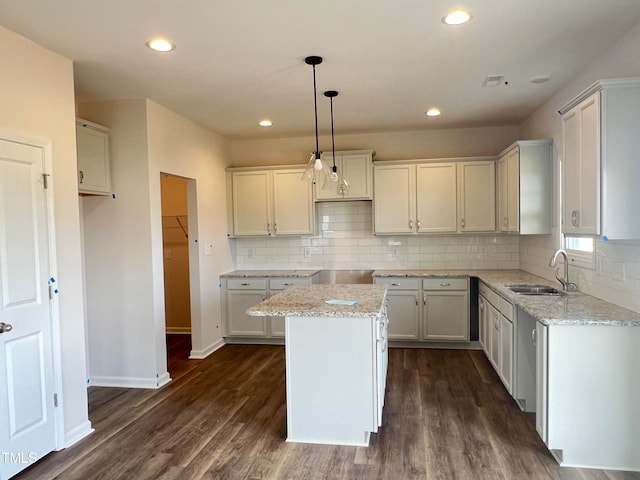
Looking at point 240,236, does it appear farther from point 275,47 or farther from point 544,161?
point 544,161

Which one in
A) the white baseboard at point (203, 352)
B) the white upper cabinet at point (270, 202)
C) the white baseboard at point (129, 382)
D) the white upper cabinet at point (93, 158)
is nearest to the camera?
the white upper cabinet at point (93, 158)

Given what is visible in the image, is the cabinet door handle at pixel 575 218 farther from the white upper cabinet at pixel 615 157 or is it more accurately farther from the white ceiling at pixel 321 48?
the white ceiling at pixel 321 48

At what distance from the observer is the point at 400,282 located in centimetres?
502

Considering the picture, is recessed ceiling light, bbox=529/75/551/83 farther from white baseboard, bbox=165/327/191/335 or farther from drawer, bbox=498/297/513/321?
white baseboard, bbox=165/327/191/335

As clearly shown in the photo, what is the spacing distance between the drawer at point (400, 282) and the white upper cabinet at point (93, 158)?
9.98 feet

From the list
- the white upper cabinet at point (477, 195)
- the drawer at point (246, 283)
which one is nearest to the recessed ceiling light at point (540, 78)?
the white upper cabinet at point (477, 195)

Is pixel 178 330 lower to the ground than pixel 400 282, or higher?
lower

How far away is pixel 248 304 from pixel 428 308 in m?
2.18

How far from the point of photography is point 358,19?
246 cm

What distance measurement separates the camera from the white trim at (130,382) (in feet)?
13.0

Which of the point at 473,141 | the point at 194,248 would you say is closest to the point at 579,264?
the point at 473,141

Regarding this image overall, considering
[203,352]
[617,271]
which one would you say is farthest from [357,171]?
[617,271]

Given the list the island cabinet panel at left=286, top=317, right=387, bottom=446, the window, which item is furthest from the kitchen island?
the window

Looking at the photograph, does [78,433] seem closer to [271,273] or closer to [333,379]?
[333,379]
